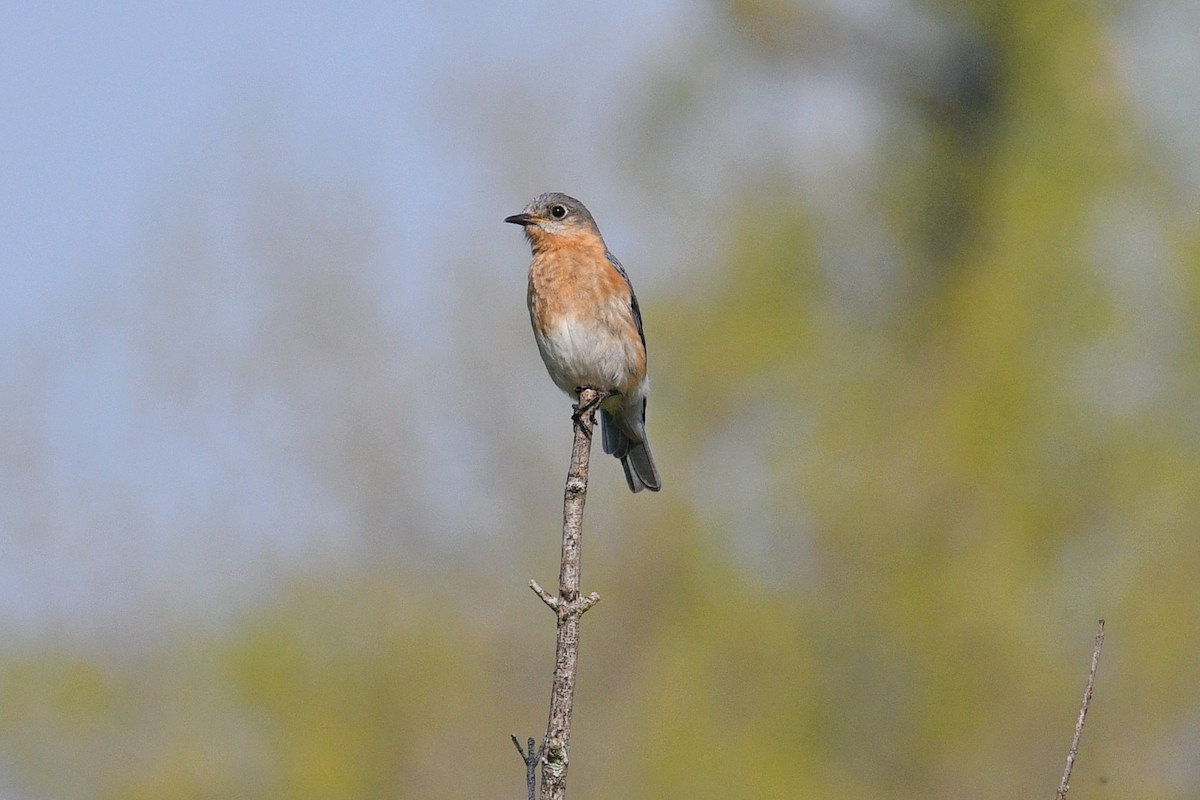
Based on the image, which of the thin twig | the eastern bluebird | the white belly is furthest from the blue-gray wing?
the thin twig

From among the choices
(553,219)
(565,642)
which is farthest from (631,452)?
(565,642)

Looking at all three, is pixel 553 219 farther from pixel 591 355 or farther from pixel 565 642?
pixel 565 642

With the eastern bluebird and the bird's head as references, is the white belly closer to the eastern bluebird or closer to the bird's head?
the eastern bluebird

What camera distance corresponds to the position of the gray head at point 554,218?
8312mm

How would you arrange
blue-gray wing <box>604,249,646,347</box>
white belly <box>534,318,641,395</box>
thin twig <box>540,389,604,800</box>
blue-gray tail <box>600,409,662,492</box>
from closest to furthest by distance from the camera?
thin twig <box>540,389,604,800</box> < white belly <box>534,318,641,395</box> < blue-gray wing <box>604,249,646,347</box> < blue-gray tail <box>600,409,662,492</box>

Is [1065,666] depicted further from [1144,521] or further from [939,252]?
[939,252]

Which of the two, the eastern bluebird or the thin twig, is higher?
the eastern bluebird

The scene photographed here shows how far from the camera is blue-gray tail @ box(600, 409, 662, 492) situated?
8430 millimetres

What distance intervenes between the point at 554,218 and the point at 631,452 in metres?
1.36

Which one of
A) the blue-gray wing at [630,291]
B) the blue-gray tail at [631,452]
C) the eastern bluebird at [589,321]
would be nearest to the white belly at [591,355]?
the eastern bluebird at [589,321]

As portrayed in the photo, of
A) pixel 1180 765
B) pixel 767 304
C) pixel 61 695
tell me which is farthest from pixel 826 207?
pixel 61 695

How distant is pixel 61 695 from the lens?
15547 millimetres

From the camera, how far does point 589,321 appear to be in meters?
7.77

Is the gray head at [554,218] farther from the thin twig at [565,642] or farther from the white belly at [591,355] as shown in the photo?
the thin twig at [565,642]
